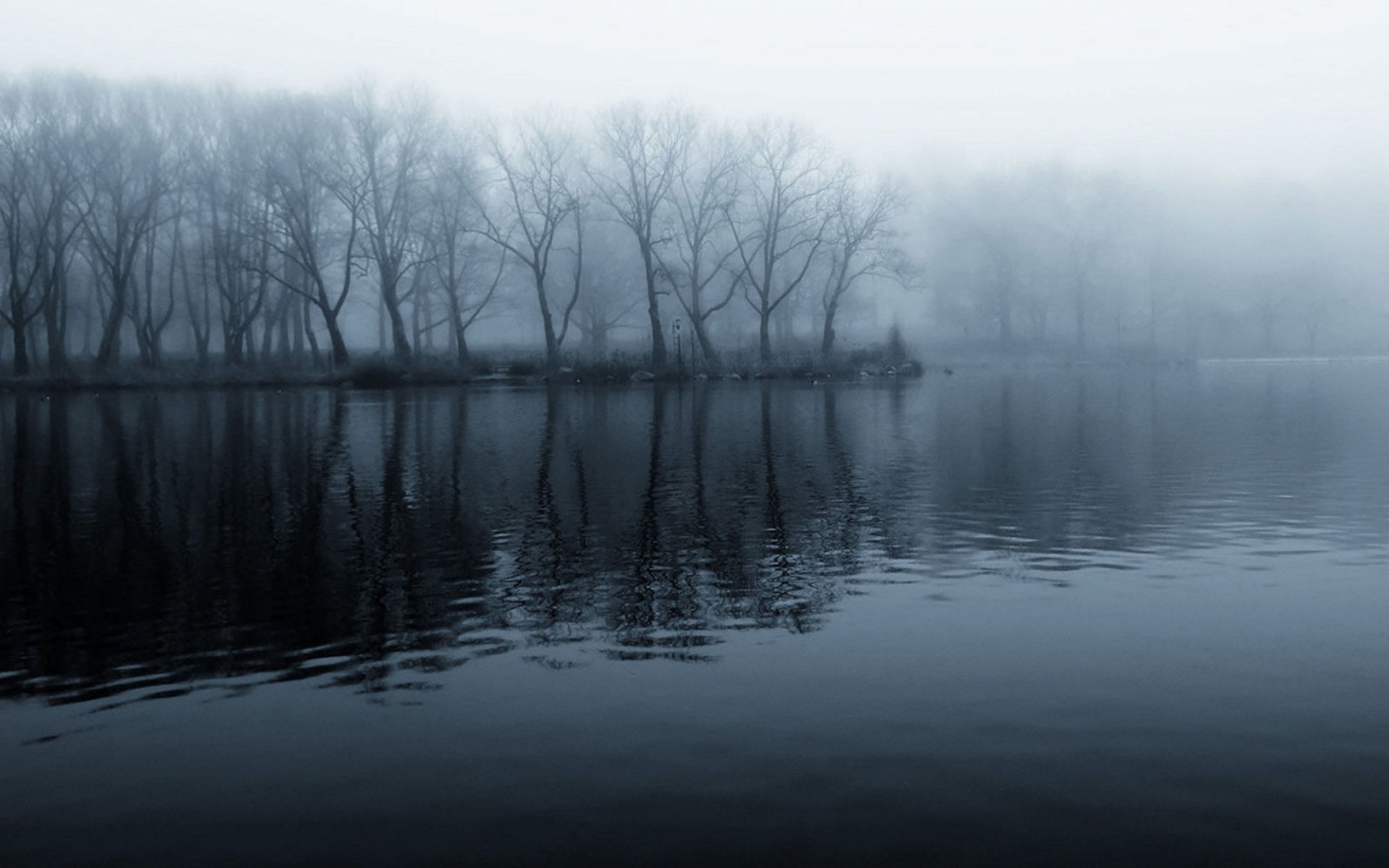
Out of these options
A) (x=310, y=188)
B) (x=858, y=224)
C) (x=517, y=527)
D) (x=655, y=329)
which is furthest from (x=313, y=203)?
(x=517, y=527)

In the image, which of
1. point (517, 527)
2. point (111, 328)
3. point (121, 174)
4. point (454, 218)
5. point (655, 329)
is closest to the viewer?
point (517, 527)

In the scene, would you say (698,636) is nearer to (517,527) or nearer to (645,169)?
(517,527)

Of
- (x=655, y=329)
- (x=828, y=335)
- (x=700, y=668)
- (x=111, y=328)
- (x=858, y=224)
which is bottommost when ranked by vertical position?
(x=700, y=668)

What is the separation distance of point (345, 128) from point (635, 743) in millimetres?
67029

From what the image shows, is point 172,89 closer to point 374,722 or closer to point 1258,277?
point 374,722

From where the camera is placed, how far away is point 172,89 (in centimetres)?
6894

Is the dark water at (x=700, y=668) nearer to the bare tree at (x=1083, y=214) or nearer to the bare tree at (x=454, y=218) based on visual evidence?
the bare tree at (x=454, y=218)

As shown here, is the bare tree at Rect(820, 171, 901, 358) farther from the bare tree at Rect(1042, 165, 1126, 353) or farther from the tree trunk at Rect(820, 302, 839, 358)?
the bare tree at Rect(1042, 165, 1126, 353)

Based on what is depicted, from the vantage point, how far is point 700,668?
9336 mm

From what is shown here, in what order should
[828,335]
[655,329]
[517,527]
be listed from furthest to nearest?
[828,335]
[655,329]
[517,527]

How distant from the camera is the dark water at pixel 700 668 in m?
6.49

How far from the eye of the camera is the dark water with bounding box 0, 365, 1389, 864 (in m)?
6.49

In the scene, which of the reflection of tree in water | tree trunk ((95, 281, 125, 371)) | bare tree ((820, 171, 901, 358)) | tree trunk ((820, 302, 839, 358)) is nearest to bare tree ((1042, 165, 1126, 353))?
bare tree ((820, 171, 901, 358))

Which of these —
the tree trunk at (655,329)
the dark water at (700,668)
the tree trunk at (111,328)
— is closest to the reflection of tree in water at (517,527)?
the dark water at (700,668)
